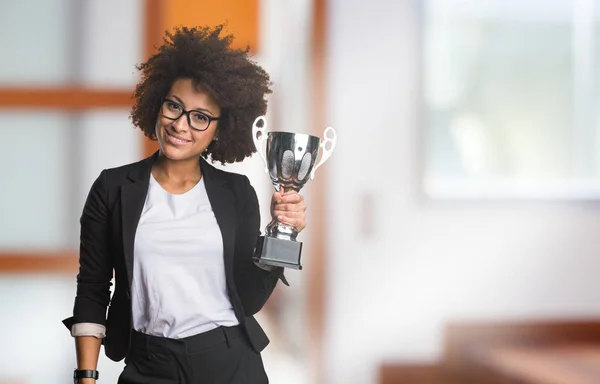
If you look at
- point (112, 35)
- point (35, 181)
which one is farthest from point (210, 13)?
point (35, 181)

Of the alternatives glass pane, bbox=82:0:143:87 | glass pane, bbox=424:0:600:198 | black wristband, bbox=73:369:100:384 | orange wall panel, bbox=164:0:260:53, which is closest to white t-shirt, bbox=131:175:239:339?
black wristband, bbox=73:369:100:384

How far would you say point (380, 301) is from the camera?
355 cm

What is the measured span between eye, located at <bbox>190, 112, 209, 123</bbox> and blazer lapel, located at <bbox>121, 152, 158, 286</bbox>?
0.14m

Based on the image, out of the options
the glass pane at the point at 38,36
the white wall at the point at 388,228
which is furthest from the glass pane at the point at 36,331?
the white wall at the point at 388,228

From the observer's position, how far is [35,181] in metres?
3.36

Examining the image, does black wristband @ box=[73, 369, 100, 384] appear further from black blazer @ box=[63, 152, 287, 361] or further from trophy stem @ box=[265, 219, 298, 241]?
trophy stem @ box=[265, 219, 298, 241]

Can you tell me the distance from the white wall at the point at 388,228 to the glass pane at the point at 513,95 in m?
0.34

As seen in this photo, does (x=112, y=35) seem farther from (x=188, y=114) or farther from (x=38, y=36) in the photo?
(x=188, y=114)

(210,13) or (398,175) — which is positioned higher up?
(210,13)

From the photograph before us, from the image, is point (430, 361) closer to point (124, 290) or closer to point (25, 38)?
point (25, 38)

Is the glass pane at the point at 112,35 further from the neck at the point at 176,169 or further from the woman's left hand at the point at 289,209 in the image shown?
the woman's left hand at the point at 289,209

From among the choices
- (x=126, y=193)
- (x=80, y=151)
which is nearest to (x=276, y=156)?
(x=126, y=193)

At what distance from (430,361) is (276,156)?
7.86 ft

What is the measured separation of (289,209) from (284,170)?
0.08m
